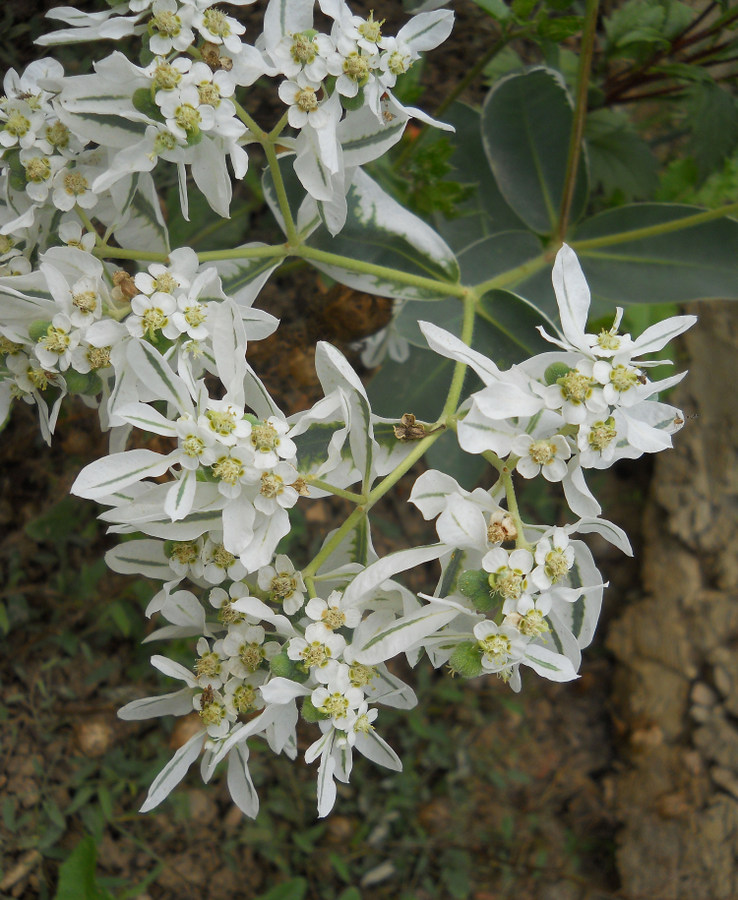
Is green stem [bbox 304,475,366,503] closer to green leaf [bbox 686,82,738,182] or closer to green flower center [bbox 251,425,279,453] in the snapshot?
green flower center [bbox 251,425,279,453]

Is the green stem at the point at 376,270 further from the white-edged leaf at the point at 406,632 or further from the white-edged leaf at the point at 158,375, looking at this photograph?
the white-edged leaf at the point at 406,632

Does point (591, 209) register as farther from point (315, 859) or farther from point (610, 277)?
point (315, 859)

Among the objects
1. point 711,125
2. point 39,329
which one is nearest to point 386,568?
point 39,329

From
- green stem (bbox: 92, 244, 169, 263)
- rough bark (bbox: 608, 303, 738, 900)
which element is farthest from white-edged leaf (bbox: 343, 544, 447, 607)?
rough bark (bbox: 608, 303, 738, 900)

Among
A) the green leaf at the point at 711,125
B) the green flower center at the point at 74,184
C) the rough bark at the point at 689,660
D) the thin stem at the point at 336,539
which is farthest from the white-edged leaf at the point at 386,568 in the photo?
the rough bark at the point at 689,660

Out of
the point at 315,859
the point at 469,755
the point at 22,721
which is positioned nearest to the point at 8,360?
the point at 22,721

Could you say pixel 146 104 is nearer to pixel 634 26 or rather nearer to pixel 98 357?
pixel 98 357
